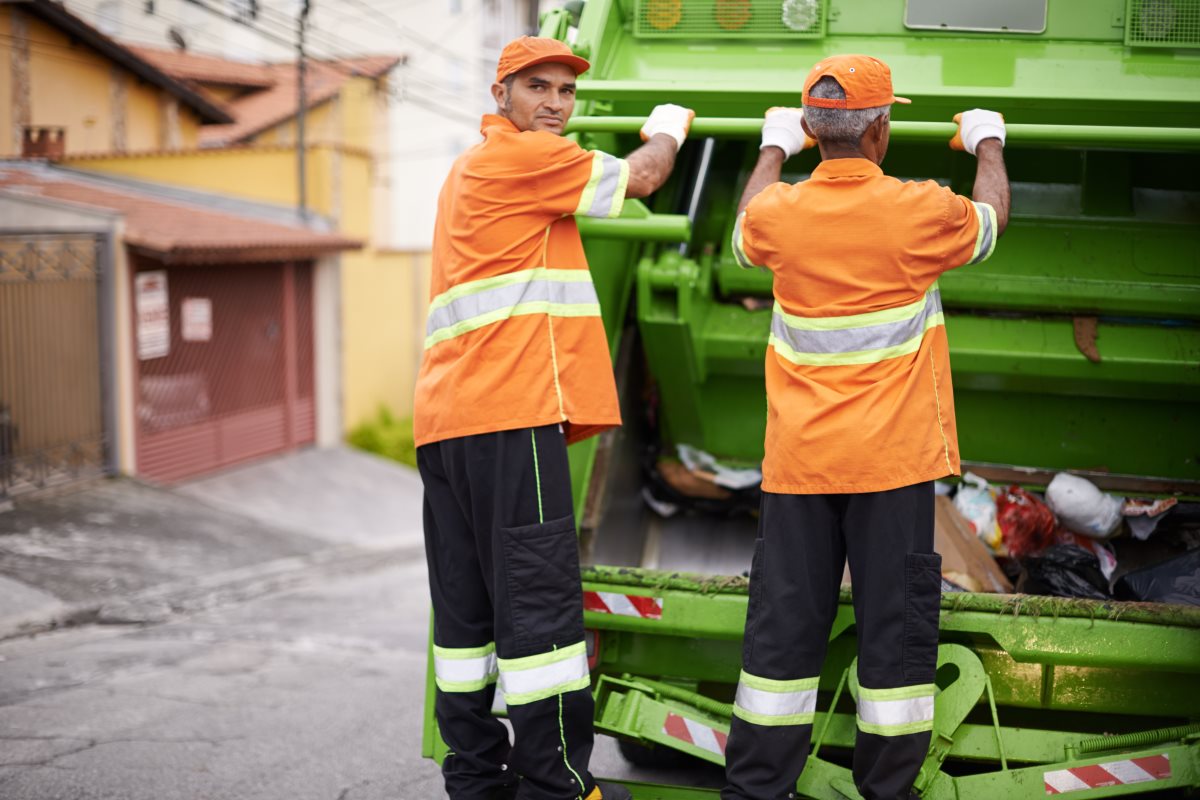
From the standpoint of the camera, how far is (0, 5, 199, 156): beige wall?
35.4 ft

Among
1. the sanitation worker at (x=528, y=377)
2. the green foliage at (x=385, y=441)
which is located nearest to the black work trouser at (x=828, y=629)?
the sanitation worker at (x=528, y=377)

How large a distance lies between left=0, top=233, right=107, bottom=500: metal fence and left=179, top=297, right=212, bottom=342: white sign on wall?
42.9 inches

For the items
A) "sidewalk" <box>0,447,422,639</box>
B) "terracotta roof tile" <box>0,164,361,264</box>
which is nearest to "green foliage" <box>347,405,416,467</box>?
"sidewalk" <box>0,447,422,639</box>

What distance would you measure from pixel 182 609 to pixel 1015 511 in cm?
495

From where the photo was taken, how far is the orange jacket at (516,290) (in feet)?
9.14

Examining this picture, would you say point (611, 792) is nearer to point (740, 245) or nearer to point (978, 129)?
point (740, 245)

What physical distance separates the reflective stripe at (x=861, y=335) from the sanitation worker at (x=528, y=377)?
48cm

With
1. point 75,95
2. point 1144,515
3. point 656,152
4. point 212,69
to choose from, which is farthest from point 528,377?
point 212,69

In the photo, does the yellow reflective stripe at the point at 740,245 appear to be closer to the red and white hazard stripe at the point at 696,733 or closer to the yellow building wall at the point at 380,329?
the red and white hazard stripe at the point at 696,733

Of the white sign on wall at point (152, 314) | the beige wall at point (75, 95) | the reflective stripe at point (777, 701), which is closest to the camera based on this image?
the reflective stripe at point (777, 701)

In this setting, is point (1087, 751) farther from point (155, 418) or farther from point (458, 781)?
point (155, 418)

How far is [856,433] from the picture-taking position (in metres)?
2.64

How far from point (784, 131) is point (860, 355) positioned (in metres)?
0.59

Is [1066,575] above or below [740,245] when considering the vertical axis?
below
